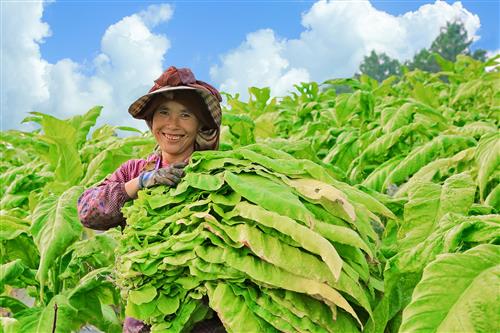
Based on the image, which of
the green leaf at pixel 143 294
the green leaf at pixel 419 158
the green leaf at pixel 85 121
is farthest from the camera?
the green leaf at pixel 85 121

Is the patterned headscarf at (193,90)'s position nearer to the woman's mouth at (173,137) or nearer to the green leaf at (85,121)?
the woman's mouth at (173,137)

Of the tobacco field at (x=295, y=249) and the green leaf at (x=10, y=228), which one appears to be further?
the green leaf at (x=10, y=228)

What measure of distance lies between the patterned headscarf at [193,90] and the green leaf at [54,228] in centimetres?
39

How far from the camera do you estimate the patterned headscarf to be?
7.00 feet

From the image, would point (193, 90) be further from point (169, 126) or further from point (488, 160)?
point (488, 160)

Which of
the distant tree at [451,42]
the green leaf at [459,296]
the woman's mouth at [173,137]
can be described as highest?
the distant tree at [451,42]

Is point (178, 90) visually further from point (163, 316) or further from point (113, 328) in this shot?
point (113, 328)

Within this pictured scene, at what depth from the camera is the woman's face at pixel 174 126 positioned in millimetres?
2170

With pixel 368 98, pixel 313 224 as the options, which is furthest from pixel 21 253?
pixel 368 98

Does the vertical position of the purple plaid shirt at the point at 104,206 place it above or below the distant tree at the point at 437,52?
below

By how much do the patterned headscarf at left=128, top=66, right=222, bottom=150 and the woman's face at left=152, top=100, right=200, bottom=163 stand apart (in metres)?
0.04

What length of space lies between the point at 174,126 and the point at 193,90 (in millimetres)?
137

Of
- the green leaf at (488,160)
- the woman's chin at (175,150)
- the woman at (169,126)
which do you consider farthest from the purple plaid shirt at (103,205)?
the green leaf at (488,160)

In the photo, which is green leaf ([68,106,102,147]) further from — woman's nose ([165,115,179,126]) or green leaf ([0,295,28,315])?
woman's nose ([165,115,179,126])
